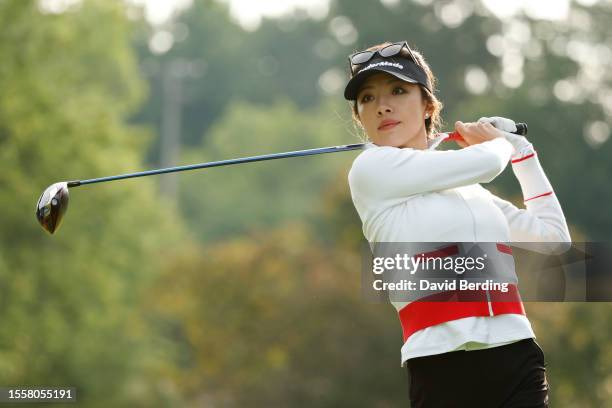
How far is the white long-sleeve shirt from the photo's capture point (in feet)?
12.1

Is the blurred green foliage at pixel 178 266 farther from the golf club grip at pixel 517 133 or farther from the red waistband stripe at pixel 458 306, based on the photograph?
the red waistband stripe at pixel 458 306

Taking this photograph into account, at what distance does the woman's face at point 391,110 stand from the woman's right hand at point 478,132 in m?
0.15

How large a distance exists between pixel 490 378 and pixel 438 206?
1.76 ft

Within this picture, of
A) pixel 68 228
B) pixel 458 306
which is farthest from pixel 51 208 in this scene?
pixel 68 228

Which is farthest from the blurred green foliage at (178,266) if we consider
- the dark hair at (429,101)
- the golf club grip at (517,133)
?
the golf club grip at (517,133)

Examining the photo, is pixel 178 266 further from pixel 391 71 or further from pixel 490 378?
pixel 490 378

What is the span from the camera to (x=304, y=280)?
2811 centimetres

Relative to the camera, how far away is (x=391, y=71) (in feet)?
12.9

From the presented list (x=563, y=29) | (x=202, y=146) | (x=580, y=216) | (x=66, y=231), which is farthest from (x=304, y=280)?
(x=202, y=146)

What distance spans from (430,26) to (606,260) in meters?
44.3

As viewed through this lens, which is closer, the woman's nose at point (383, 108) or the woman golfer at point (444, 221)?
the woman golfer at point (444, 221)

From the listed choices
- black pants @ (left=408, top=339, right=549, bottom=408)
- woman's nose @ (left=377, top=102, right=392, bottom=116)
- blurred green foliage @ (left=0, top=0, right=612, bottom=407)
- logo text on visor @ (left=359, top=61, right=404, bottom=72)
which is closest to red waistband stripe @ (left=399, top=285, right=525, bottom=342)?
black pants @ (left=408, top=339, right=549, bottom=408)

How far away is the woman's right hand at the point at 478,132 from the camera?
13.0 feet

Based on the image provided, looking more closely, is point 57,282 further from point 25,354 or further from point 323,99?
point 323,99
